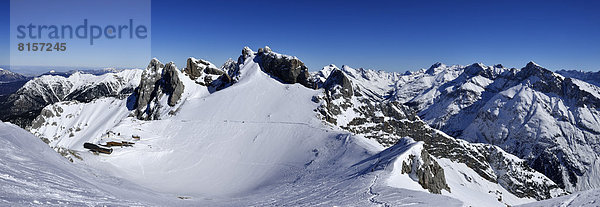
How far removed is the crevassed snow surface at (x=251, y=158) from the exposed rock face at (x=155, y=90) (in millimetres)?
10027

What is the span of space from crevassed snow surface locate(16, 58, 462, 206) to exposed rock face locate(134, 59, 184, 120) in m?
10.0

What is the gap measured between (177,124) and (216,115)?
534 inches

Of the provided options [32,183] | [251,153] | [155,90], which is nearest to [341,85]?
[251,153]

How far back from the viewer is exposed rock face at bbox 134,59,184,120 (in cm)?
12980

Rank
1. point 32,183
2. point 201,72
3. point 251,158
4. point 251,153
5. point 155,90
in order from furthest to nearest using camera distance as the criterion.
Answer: point 201,72
point 155,90
point 251,153
point 251,158
point 32,183

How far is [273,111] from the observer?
109 meters

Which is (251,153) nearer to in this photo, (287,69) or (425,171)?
(425,171)

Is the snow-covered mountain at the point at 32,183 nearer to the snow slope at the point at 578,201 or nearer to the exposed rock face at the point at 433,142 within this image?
→ the snow slope at the point at 578,201

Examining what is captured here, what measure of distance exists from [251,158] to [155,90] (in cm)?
9518

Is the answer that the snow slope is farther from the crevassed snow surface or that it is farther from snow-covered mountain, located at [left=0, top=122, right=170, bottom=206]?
snow-covered mountain, located at [left=0, top=122, right=170, bottom=206]

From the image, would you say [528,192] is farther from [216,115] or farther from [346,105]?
[216,115]

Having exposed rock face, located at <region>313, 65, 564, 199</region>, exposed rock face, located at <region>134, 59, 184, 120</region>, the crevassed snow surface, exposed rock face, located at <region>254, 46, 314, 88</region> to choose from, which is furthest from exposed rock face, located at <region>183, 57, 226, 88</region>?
exposed rock face, located at <region>313, 65, 564, 199</region>

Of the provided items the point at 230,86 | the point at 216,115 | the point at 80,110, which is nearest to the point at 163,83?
the point at 230,86

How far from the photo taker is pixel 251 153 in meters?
73.6
